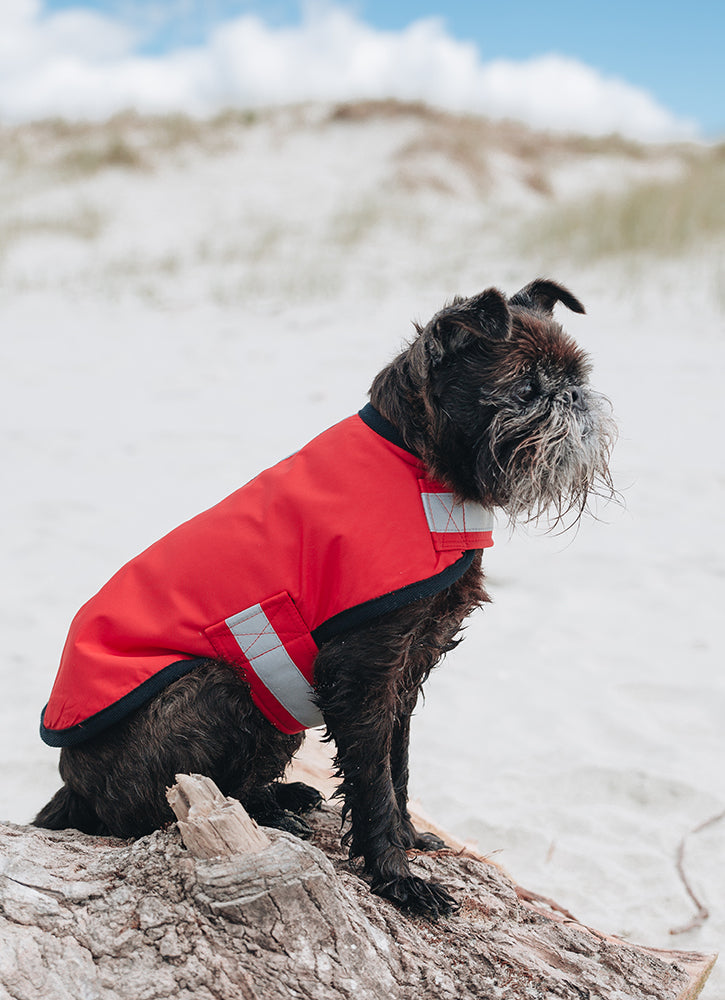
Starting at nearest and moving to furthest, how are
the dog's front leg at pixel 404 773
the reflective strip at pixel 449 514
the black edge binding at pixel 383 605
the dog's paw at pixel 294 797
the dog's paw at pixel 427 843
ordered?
the black edge binding at pixel 383 605 < the reflective strip at pixel 449 514 < the dog's front leg at pixel 404 773 < the dog's paw at pixel 427 843 < the dog's paw at pixel 294 797

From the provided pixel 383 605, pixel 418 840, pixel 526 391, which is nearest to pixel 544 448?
pixel 526 391

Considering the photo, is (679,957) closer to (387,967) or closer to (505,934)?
(505,934)

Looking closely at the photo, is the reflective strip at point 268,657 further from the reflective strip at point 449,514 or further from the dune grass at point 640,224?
the dune grass at point 640,224

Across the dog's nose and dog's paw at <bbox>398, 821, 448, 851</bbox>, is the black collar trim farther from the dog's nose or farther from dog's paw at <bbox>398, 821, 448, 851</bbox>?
dog's paw at <bbox>398, 821, 448, 851</bbox>

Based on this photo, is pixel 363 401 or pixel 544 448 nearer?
pixel 544 448

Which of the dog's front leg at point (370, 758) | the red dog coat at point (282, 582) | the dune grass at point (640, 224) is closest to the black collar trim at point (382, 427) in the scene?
the red dog coat at point (282, 582)

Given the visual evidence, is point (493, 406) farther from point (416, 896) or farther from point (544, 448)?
point (416, 896)

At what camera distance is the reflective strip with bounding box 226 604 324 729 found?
2.46m

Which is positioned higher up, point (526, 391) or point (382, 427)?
point (526, 391)

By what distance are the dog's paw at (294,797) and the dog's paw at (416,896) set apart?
0.66 metres

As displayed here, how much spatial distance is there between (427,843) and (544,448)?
142 centimetres

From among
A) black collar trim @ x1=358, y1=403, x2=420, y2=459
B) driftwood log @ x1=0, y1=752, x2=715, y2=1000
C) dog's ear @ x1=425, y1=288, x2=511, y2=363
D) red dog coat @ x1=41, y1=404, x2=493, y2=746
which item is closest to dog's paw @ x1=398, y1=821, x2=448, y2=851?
driftwood log @ x1=0, y1=752, x2=715, y2=1000

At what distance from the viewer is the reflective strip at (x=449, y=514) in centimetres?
248

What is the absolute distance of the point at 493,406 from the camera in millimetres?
2533
